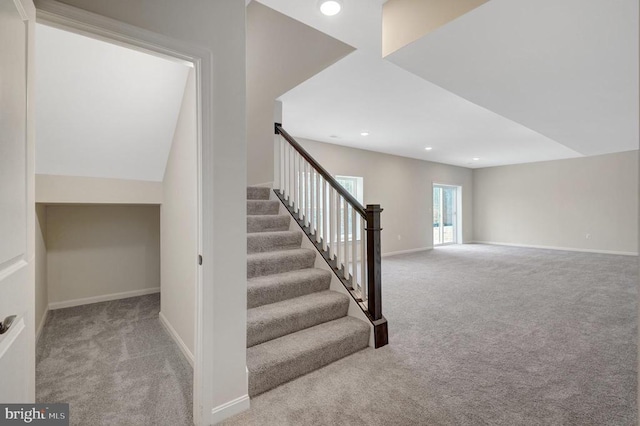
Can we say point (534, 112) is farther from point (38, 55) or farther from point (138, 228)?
point (138, 228)

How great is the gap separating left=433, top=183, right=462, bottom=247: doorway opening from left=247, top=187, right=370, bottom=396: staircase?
6.64 m

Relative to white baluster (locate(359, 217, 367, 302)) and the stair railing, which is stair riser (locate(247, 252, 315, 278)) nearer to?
the stair railing

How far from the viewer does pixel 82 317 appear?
3.02 m

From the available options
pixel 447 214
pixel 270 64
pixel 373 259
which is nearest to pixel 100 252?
pixel 270 64

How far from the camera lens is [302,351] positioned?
1939mm

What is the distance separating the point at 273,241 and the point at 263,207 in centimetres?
66

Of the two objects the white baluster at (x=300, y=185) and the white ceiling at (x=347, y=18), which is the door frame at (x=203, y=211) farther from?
the white baluster at (x=300, y=185)

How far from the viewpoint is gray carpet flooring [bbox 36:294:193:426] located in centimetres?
162

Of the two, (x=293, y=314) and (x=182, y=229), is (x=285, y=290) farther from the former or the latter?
(x=182, y=229)

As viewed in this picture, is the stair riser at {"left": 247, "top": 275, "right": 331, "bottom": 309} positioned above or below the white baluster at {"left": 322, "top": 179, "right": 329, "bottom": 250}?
below

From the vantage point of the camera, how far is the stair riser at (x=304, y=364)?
5.69ft

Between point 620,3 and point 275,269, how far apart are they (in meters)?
2.72

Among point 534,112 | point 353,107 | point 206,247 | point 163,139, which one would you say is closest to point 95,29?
point 206,247

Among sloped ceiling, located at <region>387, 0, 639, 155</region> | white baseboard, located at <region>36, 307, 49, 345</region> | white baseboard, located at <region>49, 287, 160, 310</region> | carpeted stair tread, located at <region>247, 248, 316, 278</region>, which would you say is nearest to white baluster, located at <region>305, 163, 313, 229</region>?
carpeted stair tread, located at <region>247, 248, 316, 278</region>
